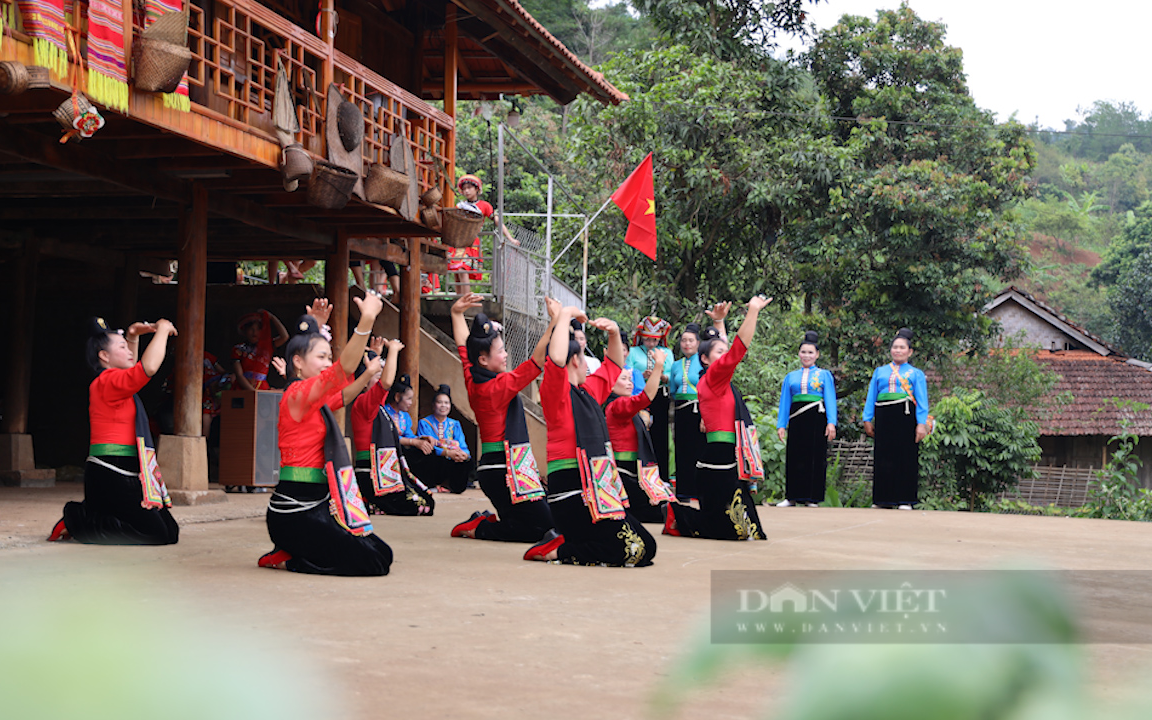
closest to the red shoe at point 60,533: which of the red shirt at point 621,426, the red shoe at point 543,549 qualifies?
the red shoe at point 543,549

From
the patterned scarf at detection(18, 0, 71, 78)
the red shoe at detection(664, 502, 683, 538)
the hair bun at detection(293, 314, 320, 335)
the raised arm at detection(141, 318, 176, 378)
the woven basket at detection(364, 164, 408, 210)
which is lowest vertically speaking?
the red shoe at detection(664, 502, 683, 538)

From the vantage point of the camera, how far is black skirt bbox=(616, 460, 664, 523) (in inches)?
316

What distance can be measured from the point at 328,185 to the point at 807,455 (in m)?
5.40

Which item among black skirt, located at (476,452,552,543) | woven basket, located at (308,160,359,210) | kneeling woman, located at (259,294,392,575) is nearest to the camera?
kneeling woman, located at (259,294,392,575)

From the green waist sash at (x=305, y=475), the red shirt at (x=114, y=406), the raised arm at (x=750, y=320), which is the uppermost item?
the raised arm at (x=750, y=320)

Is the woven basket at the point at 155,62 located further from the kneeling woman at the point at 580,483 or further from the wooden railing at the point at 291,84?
the kneeling woman at the point at 580,483

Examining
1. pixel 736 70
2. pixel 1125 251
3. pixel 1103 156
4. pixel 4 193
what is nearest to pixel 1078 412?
pixel 1125 251

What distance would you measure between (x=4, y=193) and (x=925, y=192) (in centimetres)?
1082

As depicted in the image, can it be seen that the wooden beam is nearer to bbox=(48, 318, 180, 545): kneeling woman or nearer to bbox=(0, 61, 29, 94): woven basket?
bbox=(0, 61, 29, 94): woven basket

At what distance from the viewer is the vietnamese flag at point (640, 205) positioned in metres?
13.0

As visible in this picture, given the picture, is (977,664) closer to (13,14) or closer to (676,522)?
(13,14)

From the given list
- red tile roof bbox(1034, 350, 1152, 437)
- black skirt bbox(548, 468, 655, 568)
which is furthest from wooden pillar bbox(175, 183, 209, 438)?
red tile roof bbox(1034, 350, 1152, 437)

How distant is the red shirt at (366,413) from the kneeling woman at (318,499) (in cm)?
261

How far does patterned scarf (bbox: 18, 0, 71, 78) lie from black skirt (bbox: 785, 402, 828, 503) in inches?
288
